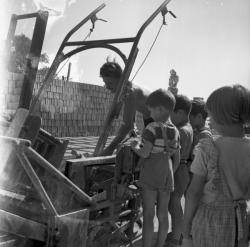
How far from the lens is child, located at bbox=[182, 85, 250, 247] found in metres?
1.54

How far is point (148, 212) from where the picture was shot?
2.84 m

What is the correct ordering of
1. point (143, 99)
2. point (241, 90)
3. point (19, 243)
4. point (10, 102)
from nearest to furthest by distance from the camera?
point (241, 90), point (19, 243), point (143, 99), point (10, 102)

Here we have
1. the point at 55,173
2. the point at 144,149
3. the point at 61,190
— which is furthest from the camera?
the point at 144,149

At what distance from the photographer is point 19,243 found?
6.80ft

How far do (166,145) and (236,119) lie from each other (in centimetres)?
117

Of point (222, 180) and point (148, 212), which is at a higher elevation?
point (222, 180)

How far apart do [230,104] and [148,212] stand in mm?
1552

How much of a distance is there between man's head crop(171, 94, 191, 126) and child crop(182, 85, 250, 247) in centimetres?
181

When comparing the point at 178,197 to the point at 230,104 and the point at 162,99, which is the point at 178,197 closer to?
the point at 162,99

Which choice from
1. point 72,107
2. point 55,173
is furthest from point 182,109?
point 72,107

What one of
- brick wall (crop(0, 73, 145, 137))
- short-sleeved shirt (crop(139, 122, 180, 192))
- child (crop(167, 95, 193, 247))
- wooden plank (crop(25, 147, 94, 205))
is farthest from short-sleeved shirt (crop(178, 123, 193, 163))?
brick wall (crop(0, 73, 145, 137))

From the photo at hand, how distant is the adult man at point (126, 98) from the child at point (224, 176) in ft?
4.63

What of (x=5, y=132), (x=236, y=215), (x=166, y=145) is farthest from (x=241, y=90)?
(x=5, y=132)

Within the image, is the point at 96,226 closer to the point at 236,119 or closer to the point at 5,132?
the point at 5,132
